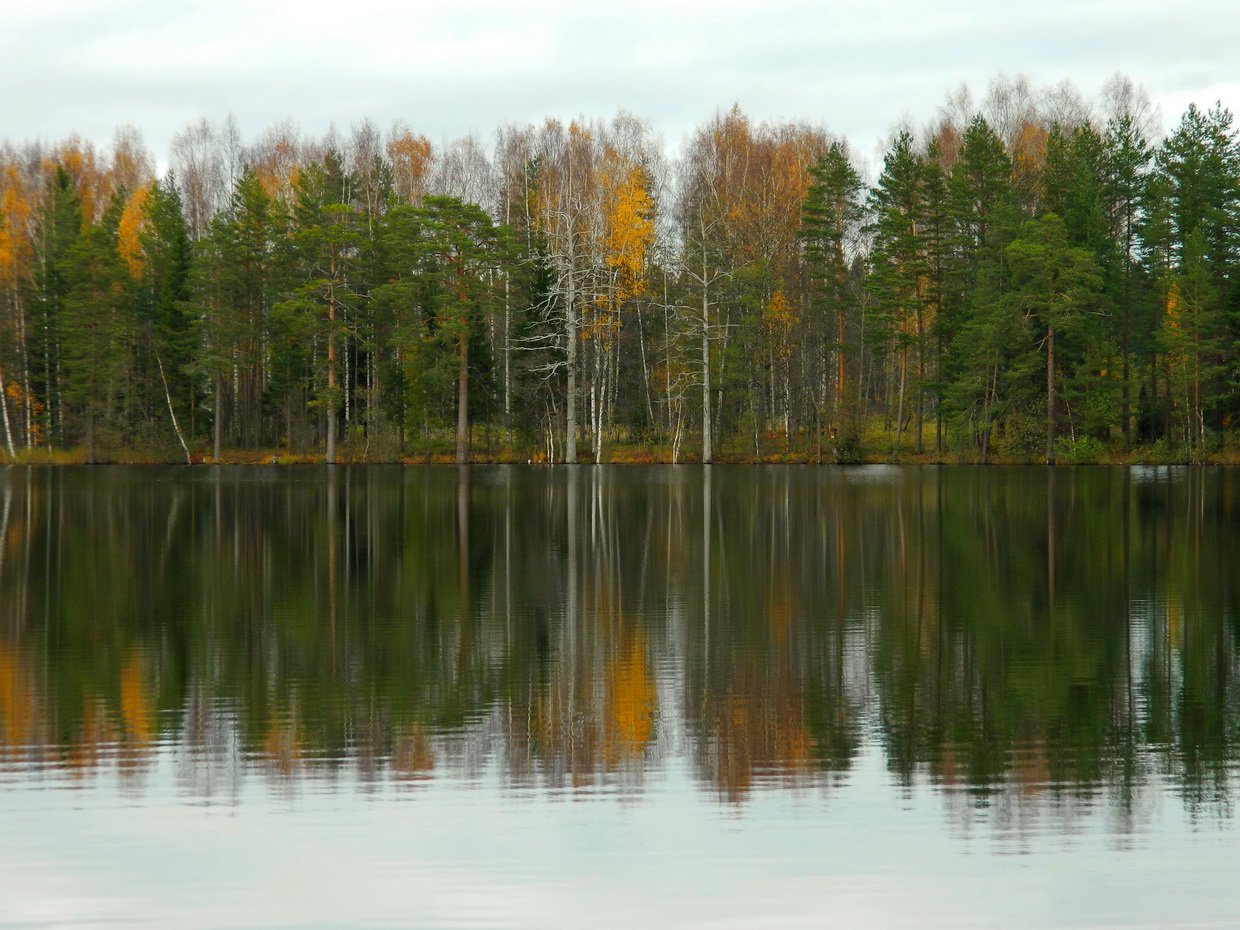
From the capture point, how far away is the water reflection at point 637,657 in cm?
833

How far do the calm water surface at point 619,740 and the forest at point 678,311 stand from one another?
41.9 m

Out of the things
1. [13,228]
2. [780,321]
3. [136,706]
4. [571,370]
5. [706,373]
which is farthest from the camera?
[13,228]

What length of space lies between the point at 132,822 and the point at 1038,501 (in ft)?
101

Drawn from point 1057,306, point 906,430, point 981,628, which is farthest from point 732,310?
point 981,628

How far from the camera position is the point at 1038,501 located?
34.7 metres

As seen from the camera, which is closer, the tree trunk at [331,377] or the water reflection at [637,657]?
the water reflection at [637,657]

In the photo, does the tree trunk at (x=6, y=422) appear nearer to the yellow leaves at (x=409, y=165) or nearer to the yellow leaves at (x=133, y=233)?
the yellow leaves at (x=133, y=233)

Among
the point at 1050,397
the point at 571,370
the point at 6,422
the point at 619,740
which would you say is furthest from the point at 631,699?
the point at 6,422

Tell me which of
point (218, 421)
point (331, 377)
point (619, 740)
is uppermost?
point (331, 377)

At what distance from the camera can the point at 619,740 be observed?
8883 millimetres

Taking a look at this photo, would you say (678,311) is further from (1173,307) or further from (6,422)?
(6,422)

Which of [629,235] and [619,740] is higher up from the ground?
[629,235]

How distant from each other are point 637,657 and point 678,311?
5355cm

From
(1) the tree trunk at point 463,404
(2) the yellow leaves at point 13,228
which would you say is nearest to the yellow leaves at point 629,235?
(1) the tree trunk at point 463,404
